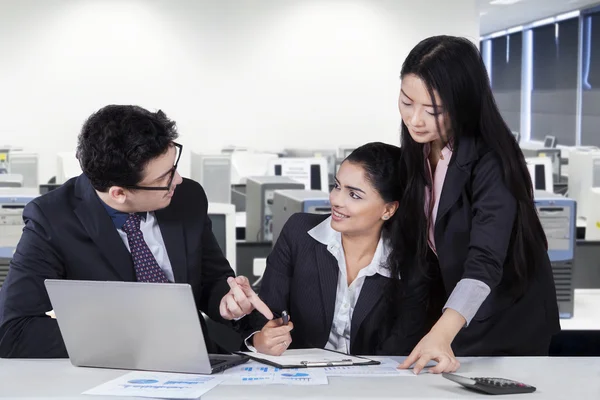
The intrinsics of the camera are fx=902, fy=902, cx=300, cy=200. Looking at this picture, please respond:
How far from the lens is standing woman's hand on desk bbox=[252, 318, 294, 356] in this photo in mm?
2055

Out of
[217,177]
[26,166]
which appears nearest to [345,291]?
[217,177]

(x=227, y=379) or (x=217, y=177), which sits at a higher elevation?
(x=217, y=177)

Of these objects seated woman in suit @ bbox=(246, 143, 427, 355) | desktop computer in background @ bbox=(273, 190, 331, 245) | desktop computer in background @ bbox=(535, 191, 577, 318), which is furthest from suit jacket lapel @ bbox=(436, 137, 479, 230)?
desktop computer in background @ bbox=(535, 191, 577, 318)

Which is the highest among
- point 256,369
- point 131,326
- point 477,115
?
point 477,115

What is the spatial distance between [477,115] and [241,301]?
27.5 inches

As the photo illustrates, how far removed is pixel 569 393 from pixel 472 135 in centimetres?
68

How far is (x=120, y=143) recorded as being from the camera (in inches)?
80.7

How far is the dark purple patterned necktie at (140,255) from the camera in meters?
2.23

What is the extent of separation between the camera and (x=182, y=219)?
2340 mm

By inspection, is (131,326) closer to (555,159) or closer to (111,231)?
(111,231)

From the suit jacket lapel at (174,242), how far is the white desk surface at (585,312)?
1972mm

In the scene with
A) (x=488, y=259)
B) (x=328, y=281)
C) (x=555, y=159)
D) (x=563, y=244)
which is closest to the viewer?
(x=488, y=259)

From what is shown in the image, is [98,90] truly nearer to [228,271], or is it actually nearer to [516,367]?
[228,271]

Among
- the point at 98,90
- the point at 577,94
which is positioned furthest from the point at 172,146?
the point at 577,94
